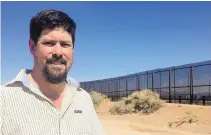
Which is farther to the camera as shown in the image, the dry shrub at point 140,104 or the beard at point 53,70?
the dry shrub at point 140,104

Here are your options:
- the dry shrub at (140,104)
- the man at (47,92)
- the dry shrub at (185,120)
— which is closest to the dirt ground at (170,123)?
the dry shrub at (185,120)

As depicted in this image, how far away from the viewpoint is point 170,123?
760 inches

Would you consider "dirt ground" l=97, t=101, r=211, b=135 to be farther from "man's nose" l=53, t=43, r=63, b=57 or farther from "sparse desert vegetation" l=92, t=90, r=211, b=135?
"man's nose" l=53, t=43, r=63, b=57

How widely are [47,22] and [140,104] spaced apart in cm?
2350

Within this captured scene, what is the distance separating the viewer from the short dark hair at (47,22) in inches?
113

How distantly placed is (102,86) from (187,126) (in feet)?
94.8

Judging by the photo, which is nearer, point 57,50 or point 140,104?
point 57,50

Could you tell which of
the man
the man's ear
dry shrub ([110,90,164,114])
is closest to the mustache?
the man

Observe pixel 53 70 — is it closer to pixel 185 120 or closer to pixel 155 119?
pixel 185 120

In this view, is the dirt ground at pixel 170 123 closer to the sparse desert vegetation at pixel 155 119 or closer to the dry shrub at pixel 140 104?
the sparse desert vegetation at pixel 155 119

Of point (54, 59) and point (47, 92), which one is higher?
point (54, 59)

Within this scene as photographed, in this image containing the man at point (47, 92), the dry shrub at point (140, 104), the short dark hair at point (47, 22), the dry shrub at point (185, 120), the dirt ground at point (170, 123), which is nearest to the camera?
the man at point (47, 92)

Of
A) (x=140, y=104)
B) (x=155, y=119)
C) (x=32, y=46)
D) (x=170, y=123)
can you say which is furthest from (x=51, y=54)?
(x=140, y=104)

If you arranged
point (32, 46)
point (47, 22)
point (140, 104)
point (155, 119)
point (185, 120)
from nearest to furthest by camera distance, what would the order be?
point (47, 22) → point (32, 46) → point (185, 120) → point (155, 119) → point (140, 104)
